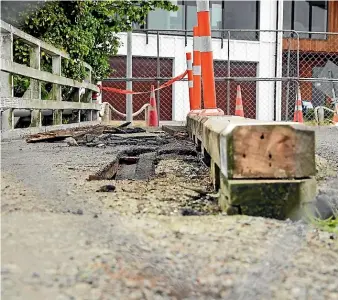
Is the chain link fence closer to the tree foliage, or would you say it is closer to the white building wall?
the white building wall

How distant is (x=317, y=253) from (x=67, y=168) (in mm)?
2356

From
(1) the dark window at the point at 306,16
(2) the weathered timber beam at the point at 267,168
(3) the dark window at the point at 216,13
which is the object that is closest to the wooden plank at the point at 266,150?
(2) the weathered timber beam at the point at 267,168

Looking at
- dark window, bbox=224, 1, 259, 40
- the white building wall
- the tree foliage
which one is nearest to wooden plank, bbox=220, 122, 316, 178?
the tree foliage

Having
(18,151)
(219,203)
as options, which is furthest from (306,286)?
(18,151)

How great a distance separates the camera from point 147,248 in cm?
199

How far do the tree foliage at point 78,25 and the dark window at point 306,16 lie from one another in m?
11.7

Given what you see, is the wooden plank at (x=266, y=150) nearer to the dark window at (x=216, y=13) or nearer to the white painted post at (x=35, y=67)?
the white painted post at (x=35, y=67)

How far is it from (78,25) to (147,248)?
8843 mm

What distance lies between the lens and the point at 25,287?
1.61 meters

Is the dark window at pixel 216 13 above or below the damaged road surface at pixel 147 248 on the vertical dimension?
above

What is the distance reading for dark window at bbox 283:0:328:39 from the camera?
912 inches

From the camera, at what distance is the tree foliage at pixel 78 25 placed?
9.16m

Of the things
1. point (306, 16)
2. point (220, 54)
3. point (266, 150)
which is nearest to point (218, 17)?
point (220, 54)

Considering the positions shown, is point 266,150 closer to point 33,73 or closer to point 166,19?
point 33,73
